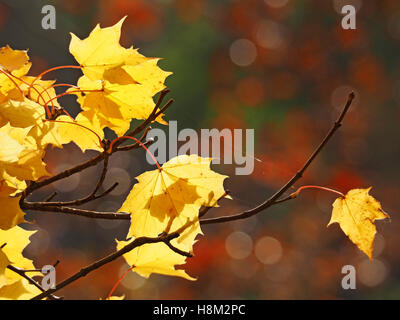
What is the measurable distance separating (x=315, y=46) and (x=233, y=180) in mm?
1995

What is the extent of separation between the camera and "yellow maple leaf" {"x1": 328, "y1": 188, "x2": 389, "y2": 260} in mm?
522

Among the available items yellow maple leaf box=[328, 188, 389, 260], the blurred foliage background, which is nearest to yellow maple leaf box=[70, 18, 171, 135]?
yellow maple leaf box=[328, 188, 389, 260]

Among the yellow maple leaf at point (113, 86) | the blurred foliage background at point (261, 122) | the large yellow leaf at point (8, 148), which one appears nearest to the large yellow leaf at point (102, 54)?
the yellow maple leaf at point (113, 86)

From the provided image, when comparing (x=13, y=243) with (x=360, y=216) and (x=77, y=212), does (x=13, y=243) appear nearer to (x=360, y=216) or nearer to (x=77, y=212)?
(x=77, y=212)

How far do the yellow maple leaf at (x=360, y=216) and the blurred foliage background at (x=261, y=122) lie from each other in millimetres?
3646

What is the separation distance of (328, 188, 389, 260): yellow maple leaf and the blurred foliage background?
3.65 m

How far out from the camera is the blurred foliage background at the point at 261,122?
4.41 m

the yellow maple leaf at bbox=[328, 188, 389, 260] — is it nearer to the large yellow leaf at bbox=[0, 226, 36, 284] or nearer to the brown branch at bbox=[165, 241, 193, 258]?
the brown branch at bbox=[165, 241, 193, 258]

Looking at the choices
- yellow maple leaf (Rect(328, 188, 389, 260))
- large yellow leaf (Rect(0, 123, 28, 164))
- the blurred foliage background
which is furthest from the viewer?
the blurred foliage background

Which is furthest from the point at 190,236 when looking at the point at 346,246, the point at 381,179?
the point at 381,179

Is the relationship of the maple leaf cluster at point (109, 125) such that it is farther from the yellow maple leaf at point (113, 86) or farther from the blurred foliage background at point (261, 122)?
the blurred foliage background at point (261, 122)

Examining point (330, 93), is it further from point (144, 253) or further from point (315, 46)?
point (144, 253)

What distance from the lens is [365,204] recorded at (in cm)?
53

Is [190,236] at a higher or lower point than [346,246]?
lower
